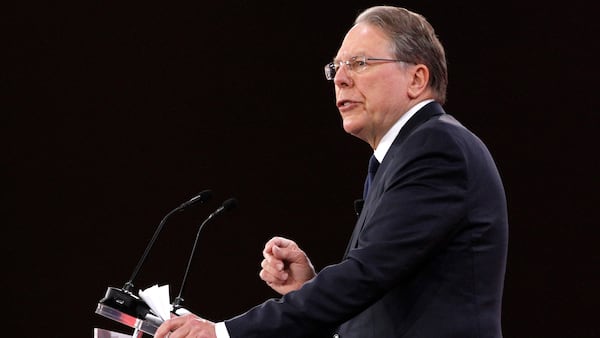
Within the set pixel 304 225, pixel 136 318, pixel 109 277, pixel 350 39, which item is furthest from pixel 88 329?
pixel 350 39

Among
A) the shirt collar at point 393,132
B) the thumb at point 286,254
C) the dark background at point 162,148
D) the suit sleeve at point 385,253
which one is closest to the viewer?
the suit sleeve at point 385,253

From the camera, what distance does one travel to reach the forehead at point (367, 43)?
229cm

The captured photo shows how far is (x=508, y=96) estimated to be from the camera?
442cm

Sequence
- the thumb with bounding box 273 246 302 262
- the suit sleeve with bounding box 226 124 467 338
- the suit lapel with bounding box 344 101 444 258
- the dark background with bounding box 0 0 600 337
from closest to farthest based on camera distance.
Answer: the suit sleeve with bounding box 226 124 467 338, the suit lapel with bounding box 344 101 444 258, the thumb with bounding box 273 246 302 262, the dark background with bounding box 0 0 600 337

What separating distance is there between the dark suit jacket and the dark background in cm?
269

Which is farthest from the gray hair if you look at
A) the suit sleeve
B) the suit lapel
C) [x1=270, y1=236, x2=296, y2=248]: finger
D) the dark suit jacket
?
[x1=270, y1=236, x2=296, y2=248]: finger

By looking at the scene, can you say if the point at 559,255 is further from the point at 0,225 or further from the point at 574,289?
the point at 0,225

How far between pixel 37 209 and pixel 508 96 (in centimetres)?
262

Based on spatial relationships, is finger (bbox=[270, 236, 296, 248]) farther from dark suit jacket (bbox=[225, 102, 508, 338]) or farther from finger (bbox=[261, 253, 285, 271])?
dark suit jacket (bbox=[225, 102, 508, 338])

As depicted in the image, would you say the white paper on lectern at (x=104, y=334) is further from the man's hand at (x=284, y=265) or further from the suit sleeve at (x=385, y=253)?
the suit sleeve at (x=385, y=253)

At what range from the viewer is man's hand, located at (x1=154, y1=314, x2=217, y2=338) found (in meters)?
1.89

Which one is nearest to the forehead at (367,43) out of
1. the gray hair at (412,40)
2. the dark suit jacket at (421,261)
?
the gray hair at (412,40)

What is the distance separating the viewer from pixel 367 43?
2.30m

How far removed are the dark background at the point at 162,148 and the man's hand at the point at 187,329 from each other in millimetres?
2795
